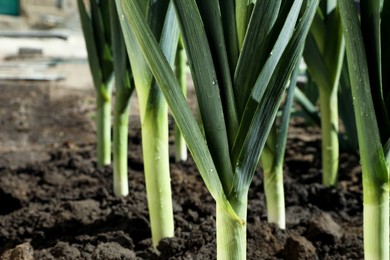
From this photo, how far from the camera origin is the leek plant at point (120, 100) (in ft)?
6.47

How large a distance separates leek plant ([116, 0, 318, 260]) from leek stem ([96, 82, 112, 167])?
1.12m

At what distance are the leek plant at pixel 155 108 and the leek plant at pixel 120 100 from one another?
37cm

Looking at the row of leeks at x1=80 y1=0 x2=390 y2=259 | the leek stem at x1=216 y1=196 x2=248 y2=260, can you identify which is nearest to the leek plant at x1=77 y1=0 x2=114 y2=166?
the row of leeks at x1=80 y1=0 x2=390 y2=259

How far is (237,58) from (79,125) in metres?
2.92

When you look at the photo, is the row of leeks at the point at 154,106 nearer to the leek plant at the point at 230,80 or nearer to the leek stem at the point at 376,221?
the leek plant at the point at 230,80

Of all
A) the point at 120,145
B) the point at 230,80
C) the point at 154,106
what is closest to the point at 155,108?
the point at 154,106

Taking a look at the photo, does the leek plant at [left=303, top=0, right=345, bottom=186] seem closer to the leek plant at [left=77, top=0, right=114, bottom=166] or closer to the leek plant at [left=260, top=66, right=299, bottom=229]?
the leek plant at [left=260, top=66, right=299, bottom=229]

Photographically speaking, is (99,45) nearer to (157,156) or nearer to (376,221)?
(157,156)

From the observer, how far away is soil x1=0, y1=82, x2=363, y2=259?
1.66 m

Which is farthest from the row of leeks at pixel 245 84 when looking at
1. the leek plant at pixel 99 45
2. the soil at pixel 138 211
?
the leek plant at pixel 99 45

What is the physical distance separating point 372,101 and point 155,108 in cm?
47

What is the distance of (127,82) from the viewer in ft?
6.70

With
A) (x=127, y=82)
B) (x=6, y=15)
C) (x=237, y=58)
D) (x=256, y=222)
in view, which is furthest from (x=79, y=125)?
(x=6, y=15)

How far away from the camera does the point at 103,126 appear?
2459mm
